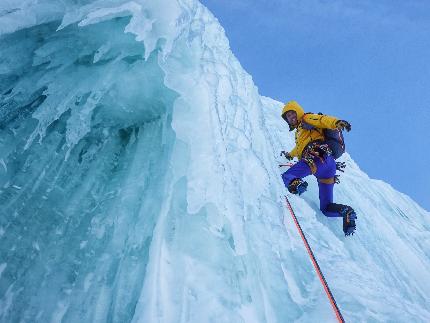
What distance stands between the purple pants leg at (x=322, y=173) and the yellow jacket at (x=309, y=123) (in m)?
0.37

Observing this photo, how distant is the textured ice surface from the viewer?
232 cm

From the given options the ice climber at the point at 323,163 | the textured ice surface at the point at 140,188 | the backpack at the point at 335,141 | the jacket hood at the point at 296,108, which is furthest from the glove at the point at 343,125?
the textured ice surface at the point at 140,188

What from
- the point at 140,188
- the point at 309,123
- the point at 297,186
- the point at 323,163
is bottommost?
the point at 297,186

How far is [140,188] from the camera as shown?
294 centimetres

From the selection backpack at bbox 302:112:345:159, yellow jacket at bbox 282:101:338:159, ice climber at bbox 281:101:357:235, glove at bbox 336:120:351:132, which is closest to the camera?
glove at bbox 336:120:351:132

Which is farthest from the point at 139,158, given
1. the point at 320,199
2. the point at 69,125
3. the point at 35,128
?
the point at 320,199

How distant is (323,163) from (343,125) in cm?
51

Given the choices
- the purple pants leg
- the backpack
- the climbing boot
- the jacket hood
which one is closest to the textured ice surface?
the climbing boot

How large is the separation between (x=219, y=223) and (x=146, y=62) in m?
1.48

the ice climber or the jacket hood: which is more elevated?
the jacket hood

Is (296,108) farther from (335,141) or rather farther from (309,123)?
(335,141)

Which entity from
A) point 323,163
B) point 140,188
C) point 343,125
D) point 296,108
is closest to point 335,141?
point 323,163

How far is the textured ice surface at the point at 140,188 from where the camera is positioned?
232 centimetres

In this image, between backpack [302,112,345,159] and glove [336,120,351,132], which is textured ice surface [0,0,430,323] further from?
backpack [302,112,345,159]
